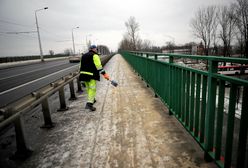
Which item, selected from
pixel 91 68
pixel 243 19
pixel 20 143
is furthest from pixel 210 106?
pixel 243 19

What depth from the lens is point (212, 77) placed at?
2.11 meters

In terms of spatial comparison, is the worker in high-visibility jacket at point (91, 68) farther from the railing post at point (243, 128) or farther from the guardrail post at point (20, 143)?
the railing post at point (243, 128)

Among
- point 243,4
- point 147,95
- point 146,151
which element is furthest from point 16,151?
point 243,4

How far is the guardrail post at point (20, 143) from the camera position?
8.72ft

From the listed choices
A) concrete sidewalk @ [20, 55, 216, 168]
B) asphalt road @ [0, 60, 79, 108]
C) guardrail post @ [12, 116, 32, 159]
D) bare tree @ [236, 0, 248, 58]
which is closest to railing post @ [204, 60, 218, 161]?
concrete sidewalk @ [20, 55, 216, 168]

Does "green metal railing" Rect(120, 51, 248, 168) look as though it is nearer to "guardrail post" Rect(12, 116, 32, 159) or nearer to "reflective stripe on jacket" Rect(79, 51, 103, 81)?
"reflective stripe on jacket" Rect(79, 51, 103, 81)

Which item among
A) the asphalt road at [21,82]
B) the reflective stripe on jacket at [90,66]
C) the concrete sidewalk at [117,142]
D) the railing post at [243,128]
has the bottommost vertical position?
the concrete sidewalk at [117,142]

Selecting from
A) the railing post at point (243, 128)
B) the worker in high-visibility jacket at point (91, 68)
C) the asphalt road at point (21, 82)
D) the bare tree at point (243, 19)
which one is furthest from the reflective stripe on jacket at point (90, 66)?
the bare tree at point (243, 19)

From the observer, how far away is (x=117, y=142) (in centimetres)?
299

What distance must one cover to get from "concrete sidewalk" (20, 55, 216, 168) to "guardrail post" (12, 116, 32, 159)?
144mm

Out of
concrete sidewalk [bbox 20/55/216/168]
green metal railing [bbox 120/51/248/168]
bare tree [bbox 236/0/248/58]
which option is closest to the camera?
green metal railing [bbox 120/51/248/168]

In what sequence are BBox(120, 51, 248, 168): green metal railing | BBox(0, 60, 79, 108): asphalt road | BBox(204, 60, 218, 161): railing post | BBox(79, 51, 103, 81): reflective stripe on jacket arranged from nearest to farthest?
BBox(120, 51, 248, 168): green metal railing < BBox(204, 60, 218, 161): railing post < BBox(79, 51, 103, 81): reflective stripe on jacket < BBox(0, 60, 79, 108): asphalt road

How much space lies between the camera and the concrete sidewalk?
8.17 ft

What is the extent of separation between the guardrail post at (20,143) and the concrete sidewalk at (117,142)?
144mm
